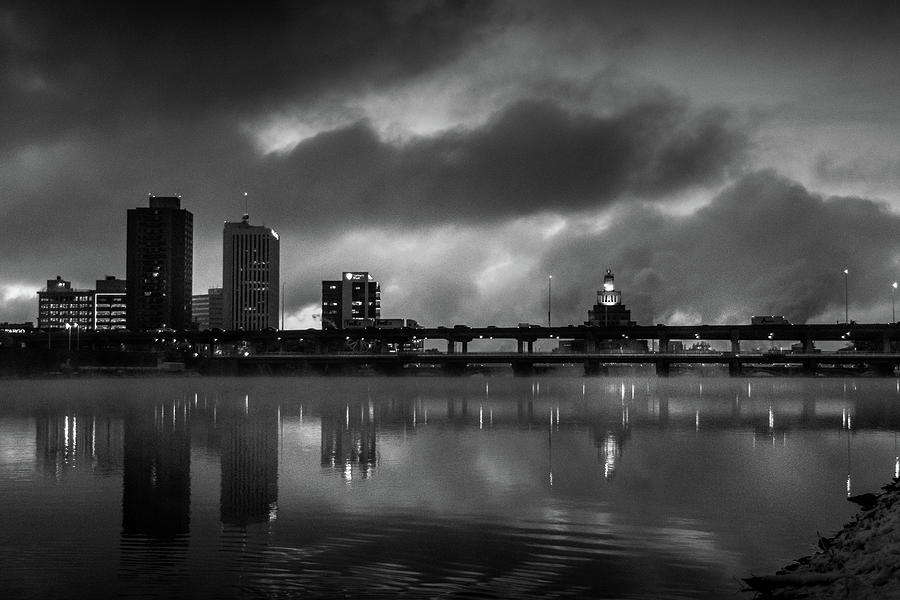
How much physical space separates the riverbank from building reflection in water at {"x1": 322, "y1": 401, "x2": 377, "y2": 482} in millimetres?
17820

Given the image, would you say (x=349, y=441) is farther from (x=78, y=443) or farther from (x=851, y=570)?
(x=851, y=570)

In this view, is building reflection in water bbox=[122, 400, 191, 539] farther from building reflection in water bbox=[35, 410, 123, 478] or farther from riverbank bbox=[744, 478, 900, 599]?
riverbank bbox=[744, 478, 900, 599]

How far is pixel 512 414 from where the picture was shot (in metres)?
71.2

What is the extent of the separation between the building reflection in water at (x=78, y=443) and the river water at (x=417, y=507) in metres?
0.24

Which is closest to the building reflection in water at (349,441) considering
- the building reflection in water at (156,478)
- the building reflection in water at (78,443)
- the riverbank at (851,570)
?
the building reflection in water at (156,478)

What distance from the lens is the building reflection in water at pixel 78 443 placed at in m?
36.7

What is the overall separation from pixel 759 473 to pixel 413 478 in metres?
13.2

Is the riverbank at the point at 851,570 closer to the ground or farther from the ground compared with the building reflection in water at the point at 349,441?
farther from the ground

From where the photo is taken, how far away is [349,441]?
46969 millimetres

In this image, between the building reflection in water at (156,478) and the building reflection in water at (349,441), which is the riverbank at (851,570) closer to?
the building reflection in water at (156,478)

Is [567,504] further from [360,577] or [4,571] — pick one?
[4,571]

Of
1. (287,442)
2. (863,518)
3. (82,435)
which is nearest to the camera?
(863,518)

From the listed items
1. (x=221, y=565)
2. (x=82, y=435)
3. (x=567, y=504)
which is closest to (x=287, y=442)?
(x=82, y=435)

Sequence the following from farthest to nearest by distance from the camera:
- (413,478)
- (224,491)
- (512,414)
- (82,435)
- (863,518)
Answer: (512,414), (82,435), (413,478), (224,491), (863,518)
